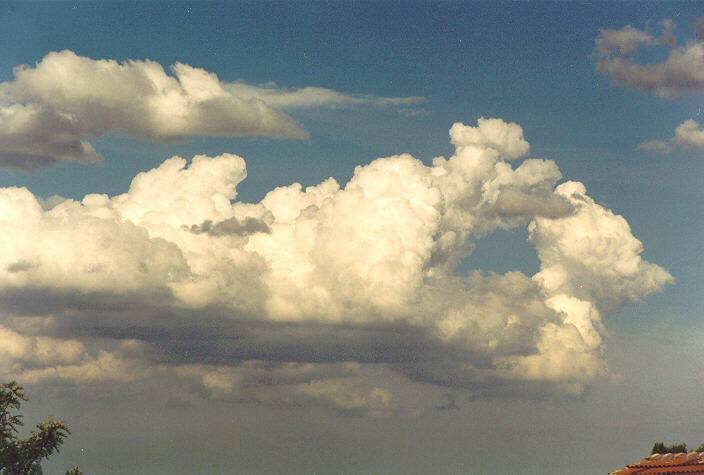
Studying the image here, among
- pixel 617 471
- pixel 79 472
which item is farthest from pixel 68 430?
pixel 617 471

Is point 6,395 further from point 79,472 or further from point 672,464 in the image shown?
point 672,464

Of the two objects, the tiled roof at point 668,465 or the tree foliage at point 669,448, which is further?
the tree foliage at point 669,448

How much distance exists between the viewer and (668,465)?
7225 centimetres

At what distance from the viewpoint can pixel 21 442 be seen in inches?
4254

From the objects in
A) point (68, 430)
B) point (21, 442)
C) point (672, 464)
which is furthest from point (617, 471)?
point (21, 442)

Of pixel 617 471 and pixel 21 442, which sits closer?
pixel 617 471

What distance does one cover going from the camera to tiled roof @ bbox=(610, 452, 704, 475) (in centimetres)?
6981

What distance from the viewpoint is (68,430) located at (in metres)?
105

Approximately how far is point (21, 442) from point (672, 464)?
237 feet

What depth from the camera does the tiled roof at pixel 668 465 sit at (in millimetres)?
69812

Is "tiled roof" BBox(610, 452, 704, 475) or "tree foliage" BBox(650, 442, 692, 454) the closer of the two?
"tiled roof" BBox(610, 452, 704, 475)

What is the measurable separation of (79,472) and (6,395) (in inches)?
474

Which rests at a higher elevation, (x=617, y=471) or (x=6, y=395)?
(x=6, y=395)

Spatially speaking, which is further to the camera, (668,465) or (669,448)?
(669,448)
